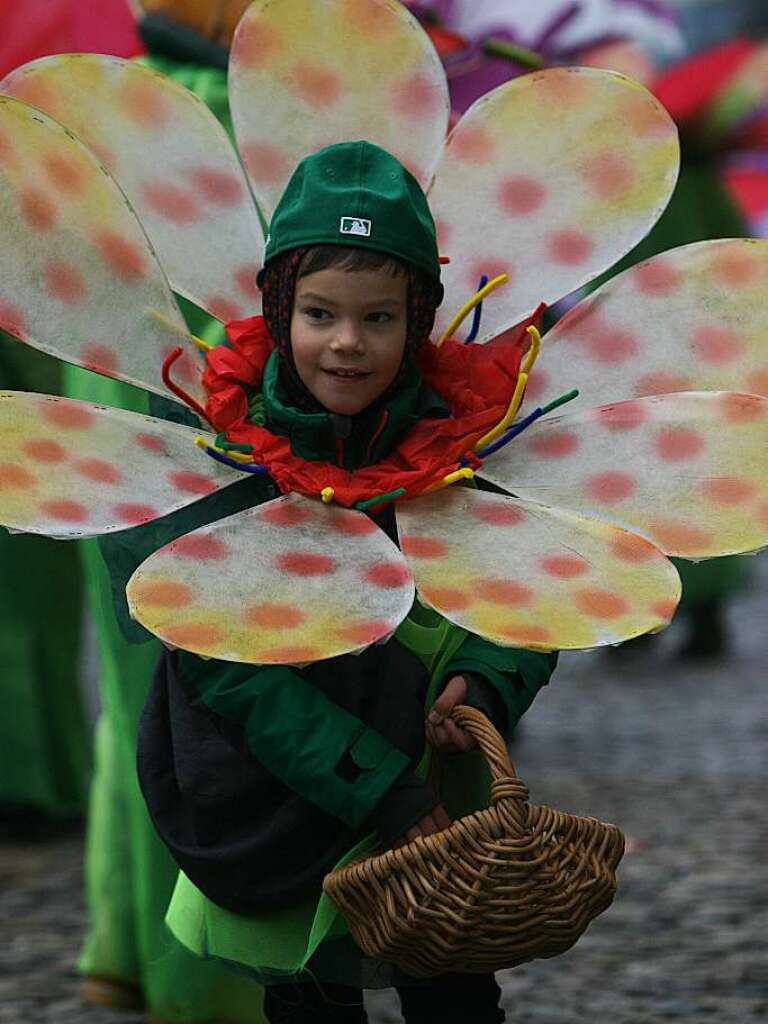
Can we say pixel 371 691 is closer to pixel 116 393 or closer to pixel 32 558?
pixel 116 393

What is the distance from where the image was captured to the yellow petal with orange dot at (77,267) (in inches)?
86.1

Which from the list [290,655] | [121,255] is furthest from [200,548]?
[121,255]

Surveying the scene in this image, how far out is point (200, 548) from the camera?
2051mm

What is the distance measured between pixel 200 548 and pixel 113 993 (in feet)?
4.26

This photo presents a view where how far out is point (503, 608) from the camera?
2029 millimetres

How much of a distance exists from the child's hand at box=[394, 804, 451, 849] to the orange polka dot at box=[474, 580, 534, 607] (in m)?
0.23

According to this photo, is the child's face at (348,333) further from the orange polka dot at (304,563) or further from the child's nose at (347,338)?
the orange polka dot at (304,563)

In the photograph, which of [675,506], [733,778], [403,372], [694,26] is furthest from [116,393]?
[694,26]

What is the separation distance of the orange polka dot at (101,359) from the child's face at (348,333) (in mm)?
232

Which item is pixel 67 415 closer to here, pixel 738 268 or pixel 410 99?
pixel 410 99

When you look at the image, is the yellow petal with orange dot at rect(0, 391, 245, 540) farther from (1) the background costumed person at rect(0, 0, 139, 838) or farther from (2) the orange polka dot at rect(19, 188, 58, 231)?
(1) the background costumed person at rect(0, 0, 139, 838)

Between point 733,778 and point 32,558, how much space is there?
182 centimetres

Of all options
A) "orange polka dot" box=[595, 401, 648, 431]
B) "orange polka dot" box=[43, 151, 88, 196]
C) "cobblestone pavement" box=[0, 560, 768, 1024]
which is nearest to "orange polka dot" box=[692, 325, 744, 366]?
"orange polka dot" box=[595, 401, 648, 431]

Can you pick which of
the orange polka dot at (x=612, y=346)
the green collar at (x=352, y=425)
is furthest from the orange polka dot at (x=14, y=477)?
the orange polka dot at (x=612, y=346)
